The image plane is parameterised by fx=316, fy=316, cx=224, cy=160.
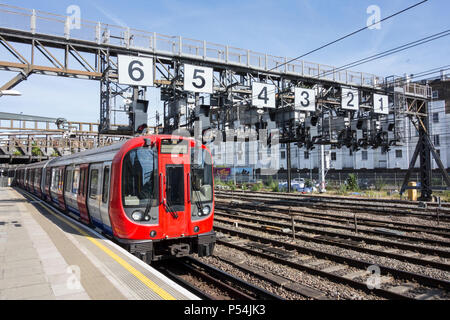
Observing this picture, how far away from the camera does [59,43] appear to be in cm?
1608

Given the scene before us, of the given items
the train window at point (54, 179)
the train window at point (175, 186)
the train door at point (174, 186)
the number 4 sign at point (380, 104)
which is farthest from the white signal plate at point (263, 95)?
the train window at point (175, 186)

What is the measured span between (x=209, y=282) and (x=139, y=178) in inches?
110

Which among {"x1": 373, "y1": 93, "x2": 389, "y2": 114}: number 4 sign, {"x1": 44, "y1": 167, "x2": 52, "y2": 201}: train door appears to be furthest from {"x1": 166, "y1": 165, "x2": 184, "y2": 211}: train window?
{"x1": 373, "y1": 93, "x2": 389, "y2": 114}: number 4 sign

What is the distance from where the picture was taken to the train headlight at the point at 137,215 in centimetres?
699

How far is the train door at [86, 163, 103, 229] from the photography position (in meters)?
8.50

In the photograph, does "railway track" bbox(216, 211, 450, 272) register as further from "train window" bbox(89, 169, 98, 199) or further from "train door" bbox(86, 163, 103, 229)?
"train window" bbox(89, 169, 98, 199)

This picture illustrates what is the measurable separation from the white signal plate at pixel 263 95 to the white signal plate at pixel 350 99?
6.22 m

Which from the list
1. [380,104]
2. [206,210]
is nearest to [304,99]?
[380,104]

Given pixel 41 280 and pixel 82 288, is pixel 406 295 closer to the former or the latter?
pixel 82 288

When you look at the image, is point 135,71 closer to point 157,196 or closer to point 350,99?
point 157,196

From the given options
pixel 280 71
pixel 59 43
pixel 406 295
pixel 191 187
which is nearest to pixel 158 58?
pixel 59 43

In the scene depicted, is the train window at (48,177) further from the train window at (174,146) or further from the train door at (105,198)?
the train window at (174,146)

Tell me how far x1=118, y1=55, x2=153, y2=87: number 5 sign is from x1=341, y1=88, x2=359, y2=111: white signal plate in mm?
13941
